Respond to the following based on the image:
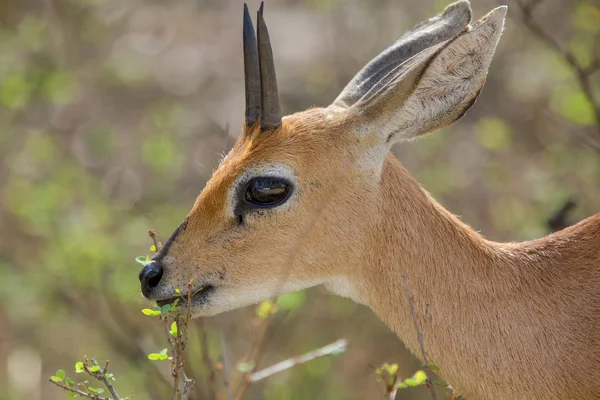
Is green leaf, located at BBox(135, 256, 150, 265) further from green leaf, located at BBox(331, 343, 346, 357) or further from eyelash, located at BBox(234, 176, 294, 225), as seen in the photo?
green leaf, located at BBox(331, 343, 346, 357)

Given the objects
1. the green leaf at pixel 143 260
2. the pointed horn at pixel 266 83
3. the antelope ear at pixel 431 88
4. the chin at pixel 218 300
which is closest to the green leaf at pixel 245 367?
the chin at pixel 218 300

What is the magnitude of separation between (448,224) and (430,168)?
4.63m

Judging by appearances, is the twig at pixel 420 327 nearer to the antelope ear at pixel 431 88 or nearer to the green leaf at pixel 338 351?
the green leaf at pixel 338 351

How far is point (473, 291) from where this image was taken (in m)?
4.22

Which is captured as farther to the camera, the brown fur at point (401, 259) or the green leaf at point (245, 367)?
the green leaf at point (245, 367)

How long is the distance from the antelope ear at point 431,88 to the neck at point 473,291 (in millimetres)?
253

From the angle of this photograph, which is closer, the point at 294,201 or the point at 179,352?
the point at 179,352

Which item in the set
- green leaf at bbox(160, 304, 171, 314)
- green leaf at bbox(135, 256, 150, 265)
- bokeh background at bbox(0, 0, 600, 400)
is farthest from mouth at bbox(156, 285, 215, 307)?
bokeh background at bbox(0, 0, 600, 400)

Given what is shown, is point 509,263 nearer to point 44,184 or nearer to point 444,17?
point 444,17

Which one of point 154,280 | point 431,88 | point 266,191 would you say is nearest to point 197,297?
point 154,280

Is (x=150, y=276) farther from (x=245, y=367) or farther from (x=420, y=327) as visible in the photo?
(x=420, y=327)

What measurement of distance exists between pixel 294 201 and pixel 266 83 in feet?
1.87

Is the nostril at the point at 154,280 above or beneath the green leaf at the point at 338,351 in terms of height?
above

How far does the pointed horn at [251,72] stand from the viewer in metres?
4.51
